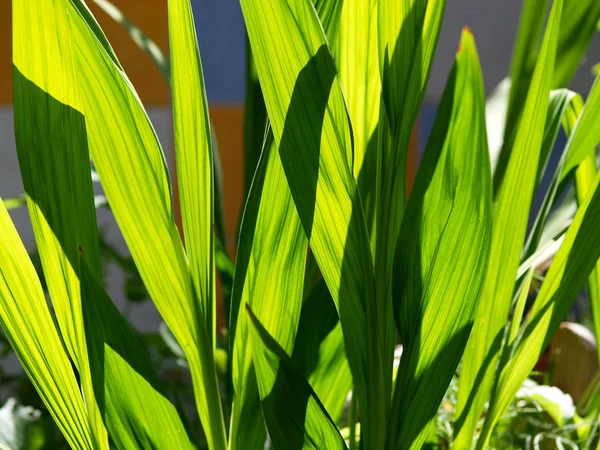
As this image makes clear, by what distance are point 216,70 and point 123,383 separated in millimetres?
1316

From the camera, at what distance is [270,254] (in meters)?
0.23

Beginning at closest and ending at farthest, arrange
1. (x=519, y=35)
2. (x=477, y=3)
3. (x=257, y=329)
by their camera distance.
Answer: (x=257, y=329), (x=519, y=35), (x=477, y=3)

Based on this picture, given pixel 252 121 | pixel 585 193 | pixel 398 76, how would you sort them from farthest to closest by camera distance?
pixel 252 121 → pixel 585 193 → pixel 398 76

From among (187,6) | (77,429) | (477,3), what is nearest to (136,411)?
(77,429)

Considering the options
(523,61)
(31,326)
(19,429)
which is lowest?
(19,429)

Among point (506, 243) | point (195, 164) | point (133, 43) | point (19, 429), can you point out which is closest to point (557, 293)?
point (506, 243)

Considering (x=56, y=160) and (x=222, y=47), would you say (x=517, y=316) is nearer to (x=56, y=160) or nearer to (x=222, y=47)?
(x=56, y=160)

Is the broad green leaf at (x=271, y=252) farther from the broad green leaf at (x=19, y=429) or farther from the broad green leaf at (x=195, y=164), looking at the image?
the broad green leaf at (x=19, y=429)

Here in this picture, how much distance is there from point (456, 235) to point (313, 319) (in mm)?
99

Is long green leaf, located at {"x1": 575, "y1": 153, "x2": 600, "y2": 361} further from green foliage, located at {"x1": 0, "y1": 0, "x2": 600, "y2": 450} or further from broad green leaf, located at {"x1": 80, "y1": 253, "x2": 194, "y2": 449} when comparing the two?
broad green leaf, located at {"x1": 80, "y1": 253, "x2": 194, "y2": 449}

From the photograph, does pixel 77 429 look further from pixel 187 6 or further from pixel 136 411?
pixel 187 6

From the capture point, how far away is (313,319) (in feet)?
0.91

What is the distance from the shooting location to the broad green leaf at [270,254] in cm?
23

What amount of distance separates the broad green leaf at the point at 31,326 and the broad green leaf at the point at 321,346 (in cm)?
9
